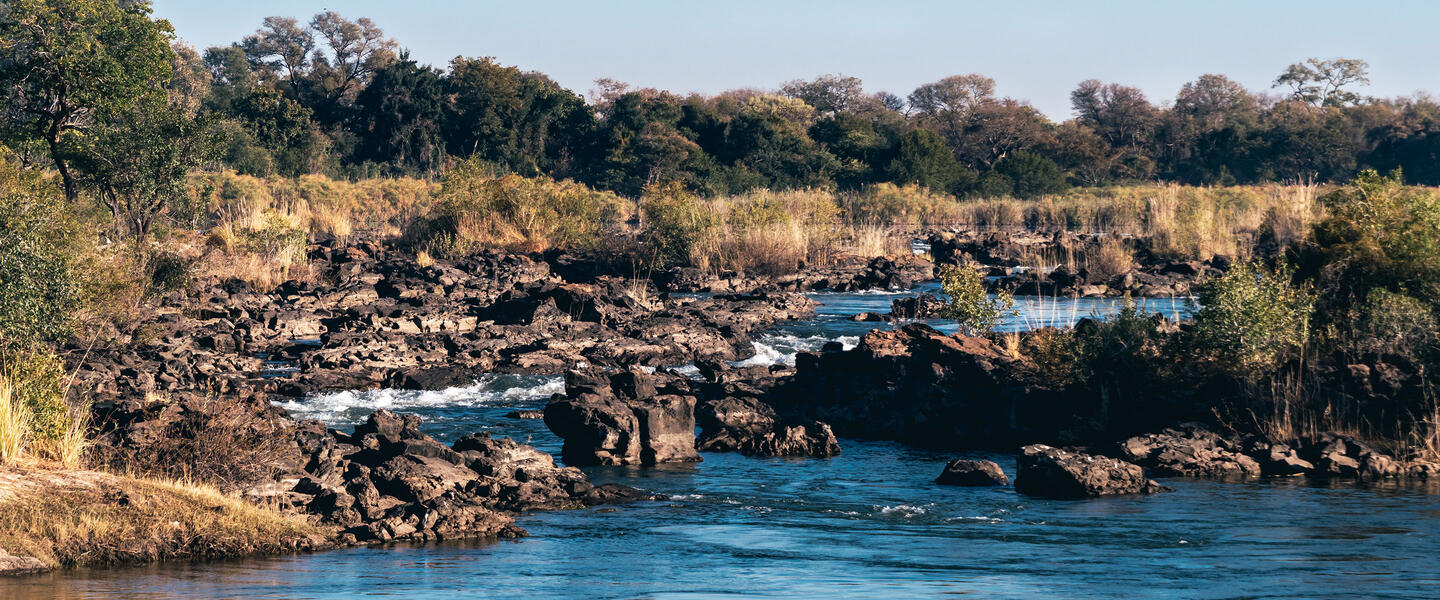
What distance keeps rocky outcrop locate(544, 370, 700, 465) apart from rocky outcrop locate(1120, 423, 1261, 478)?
466 cm

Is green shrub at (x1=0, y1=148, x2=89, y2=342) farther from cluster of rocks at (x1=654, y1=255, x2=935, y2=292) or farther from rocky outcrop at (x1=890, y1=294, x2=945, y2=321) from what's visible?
cluster of rocks at (x1=654, y1=255, x2=935, y2=292)

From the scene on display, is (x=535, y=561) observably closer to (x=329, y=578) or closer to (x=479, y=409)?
(x=329, y=578)

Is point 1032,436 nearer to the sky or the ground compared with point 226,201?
nearer to the ground

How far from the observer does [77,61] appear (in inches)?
1087

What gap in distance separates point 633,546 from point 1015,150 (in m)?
68.6

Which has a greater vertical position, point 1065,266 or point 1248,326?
point 1065,266

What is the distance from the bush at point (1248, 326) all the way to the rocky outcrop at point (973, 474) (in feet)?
10.7

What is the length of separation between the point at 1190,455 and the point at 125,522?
398 inches

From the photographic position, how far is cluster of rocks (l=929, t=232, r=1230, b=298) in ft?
106

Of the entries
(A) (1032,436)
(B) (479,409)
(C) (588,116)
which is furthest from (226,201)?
(A) (1032,436)

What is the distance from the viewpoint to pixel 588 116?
7162 cm

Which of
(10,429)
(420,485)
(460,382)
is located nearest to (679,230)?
(460,382)

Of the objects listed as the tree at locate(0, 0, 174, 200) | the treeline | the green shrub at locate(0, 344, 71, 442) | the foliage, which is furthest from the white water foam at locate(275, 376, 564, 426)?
the treeline

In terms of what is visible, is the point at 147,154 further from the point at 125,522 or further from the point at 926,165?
the point at 926,165
